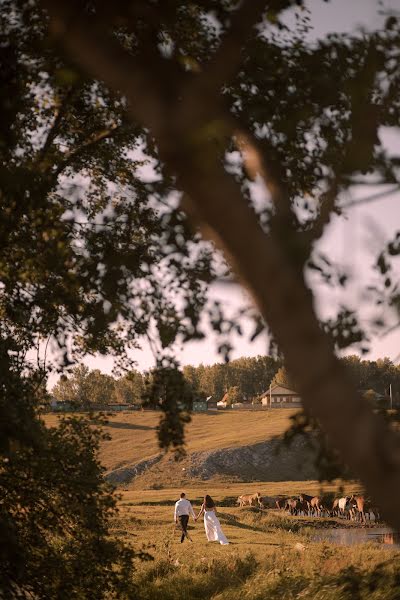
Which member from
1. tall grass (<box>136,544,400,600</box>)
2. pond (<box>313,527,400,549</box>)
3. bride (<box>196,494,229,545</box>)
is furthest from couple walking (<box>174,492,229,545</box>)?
pond (<box>313,527,400,549</box>)

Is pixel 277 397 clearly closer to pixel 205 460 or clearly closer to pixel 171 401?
pixel 205 460

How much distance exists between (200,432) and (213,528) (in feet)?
283

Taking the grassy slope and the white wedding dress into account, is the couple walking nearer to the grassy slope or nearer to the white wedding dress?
the white wedding dress

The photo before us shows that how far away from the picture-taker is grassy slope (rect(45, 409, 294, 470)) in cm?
8594

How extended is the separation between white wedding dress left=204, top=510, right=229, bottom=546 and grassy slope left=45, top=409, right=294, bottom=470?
45222 millimetres

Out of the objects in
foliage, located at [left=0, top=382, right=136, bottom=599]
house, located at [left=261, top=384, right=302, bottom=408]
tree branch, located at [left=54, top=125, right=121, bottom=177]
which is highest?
tree branch, located at [left=54, top=125, right=121, bottom=177]

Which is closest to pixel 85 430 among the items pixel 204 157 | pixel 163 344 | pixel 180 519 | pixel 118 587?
pixel 118 587

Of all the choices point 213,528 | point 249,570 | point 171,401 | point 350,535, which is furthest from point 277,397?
point 171,401

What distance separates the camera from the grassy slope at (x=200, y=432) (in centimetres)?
8594

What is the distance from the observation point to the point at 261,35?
7.65 metres

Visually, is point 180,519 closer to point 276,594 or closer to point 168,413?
point 276,594

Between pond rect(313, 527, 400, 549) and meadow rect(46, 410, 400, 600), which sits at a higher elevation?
meadow rect(46, 410, 400, 600)

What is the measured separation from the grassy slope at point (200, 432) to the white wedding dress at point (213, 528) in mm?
45222

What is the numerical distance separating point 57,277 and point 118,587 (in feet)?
13.1
